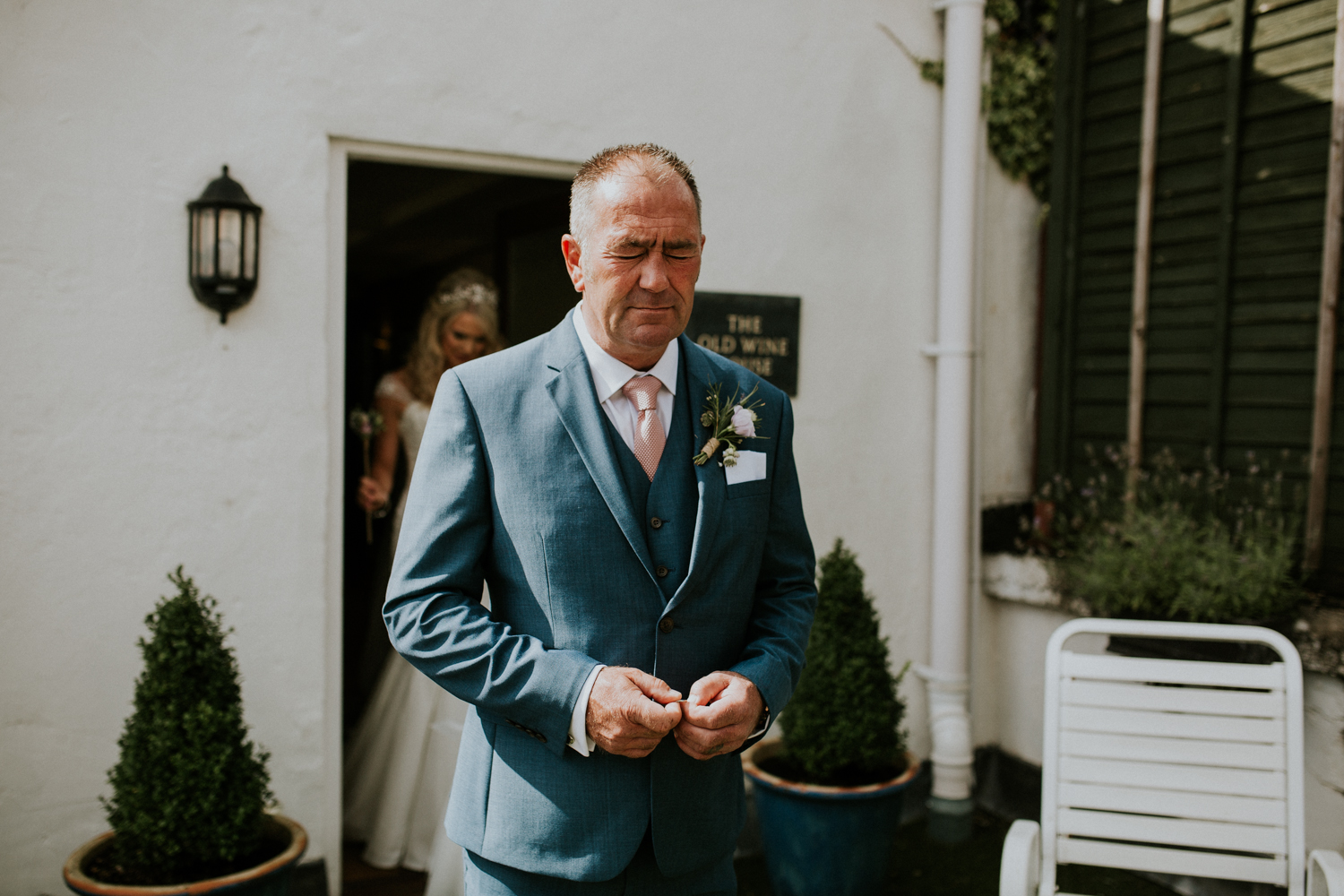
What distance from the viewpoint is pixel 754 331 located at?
402 cm

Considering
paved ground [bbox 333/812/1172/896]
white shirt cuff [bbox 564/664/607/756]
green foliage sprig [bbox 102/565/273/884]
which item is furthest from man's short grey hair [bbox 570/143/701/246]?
paved ground [bbox 333/812/1172/896]

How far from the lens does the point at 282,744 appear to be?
10.9ft

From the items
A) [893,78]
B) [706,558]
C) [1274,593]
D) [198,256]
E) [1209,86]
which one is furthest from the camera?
[893,78]

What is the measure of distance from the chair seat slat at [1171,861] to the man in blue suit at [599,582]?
56.4 inches

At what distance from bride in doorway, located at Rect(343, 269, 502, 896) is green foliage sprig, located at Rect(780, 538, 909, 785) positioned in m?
1.22

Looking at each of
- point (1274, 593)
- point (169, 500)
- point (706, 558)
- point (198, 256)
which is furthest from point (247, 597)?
point (1274, 593)

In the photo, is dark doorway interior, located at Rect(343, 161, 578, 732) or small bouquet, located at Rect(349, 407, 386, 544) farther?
dark doorway interior, located at Rect(343, 161, 578, 732)

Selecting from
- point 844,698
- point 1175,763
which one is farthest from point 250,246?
point 1175,763

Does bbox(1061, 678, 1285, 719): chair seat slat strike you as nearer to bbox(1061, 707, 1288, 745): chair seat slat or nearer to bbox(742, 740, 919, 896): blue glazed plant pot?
bbox(1061, 707, 1288, 745): chair seat slat

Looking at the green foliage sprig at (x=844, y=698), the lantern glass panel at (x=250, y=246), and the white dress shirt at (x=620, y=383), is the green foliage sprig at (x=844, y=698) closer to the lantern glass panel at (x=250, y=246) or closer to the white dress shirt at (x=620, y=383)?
the white dress shirt at (x=620, y=383)

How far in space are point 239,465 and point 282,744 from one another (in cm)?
92

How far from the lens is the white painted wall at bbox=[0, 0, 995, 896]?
3.00m

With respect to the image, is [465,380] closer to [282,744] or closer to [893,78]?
[282,744]

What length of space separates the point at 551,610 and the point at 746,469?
1.35ft
